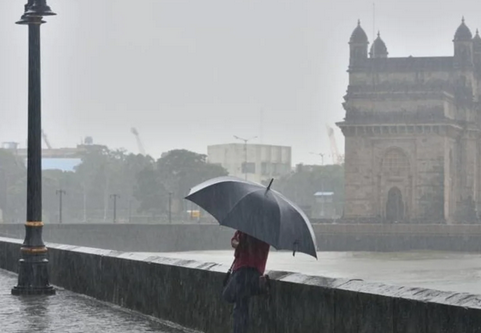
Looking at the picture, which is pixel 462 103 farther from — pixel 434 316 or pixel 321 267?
pixel 434 316

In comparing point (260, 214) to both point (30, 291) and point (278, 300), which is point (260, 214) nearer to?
point (278, 300)

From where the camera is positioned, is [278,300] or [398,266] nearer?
[278,300]

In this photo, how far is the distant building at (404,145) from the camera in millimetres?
116188

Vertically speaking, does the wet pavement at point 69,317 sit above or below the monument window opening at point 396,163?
below

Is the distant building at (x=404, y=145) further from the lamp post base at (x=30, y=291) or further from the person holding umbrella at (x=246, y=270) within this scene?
the person holding umbrella at (x=246, y=270)

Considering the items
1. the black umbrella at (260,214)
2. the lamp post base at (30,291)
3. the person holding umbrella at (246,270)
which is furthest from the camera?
the lamp post base at (30,291)

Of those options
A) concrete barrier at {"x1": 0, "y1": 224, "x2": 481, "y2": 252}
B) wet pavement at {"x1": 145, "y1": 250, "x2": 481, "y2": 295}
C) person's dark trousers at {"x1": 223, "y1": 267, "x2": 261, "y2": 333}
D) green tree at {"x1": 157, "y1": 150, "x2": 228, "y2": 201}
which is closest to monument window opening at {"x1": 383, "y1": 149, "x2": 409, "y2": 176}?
concrete barrier at {"x1": 0, "y1": 224, "x2": 481, "y2": 252}

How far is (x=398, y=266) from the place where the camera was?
9538cm

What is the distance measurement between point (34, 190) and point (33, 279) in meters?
1.22

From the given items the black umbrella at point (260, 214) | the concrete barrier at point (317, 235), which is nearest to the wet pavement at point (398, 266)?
the concrete barrier at point (317, 235)

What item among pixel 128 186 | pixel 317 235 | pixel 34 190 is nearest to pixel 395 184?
pixel 317 235

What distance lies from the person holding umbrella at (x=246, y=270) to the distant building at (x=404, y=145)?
344 ft

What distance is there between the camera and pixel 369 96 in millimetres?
118688

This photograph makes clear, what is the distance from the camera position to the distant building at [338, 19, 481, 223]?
116 meters
